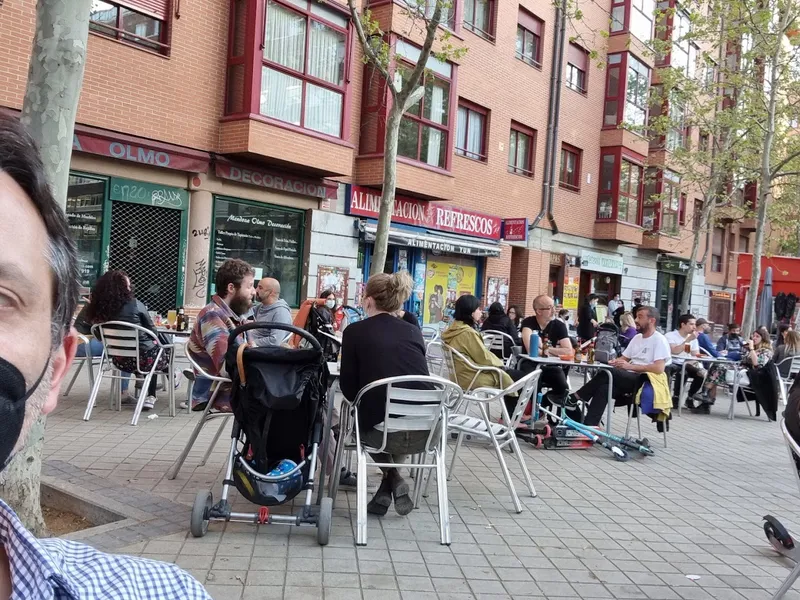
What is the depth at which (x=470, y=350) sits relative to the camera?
6.38m

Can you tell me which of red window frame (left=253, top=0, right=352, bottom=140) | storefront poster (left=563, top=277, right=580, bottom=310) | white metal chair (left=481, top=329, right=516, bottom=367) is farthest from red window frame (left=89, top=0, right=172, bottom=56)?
storefront poster (left=563, top=277, right=580, bottom=310)

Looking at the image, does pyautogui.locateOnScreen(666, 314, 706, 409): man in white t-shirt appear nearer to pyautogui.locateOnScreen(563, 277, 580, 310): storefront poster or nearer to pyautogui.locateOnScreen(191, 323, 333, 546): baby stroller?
pyautogui.locateOnScreen(191, 323, 333, 546): baby stroller

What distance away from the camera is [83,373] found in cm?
994

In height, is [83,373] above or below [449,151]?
below

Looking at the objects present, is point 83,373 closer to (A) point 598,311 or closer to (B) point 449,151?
(B) point 449,151

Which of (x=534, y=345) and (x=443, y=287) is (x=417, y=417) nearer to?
(x=534, y=345)

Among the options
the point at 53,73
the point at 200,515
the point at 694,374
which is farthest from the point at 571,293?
the point at 53,73

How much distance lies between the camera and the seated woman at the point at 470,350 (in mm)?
6309

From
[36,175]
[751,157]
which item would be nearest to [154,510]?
[36,175]

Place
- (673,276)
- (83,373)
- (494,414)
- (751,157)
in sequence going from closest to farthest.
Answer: (494,414) < (83,373) < (751,157) < (673,276)

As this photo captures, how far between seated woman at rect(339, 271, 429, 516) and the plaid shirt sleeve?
3.12 metres

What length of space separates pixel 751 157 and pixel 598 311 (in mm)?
7200

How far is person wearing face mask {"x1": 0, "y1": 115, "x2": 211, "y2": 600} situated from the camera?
1.01m

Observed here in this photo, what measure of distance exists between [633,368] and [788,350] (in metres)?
4.53
